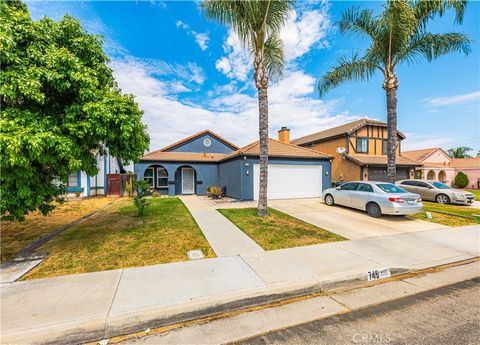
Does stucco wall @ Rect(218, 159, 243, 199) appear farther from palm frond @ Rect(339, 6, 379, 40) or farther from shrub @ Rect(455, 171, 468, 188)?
shrub @ Rect(455, 171, 468, 188)

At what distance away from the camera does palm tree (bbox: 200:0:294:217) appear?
26.2 ft

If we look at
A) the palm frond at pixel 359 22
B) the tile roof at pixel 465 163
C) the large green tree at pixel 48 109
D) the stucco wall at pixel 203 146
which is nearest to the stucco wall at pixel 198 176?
the stucco wall at pixel 203 146

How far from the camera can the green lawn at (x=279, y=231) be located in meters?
6.00

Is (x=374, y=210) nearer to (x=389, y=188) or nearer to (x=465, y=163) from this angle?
(x=389, y=188)

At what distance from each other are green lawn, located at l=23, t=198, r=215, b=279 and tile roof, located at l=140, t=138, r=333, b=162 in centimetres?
731

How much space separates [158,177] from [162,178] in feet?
1.10

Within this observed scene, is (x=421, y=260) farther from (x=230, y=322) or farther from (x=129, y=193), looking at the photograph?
(x=129, y=193)

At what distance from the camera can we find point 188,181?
61.5 ft

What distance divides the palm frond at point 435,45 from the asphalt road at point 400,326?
11.1 m

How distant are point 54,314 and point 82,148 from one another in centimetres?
326

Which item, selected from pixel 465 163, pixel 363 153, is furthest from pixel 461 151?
pixel 363 153

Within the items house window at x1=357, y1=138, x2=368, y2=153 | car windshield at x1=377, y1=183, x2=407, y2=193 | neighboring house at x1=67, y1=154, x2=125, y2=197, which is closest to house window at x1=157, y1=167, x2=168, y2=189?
neighboring house at x1=67, y1=154, x2=125, y2=197

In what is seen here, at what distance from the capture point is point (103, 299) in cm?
327

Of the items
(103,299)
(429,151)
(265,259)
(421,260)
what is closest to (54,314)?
(103,299)
